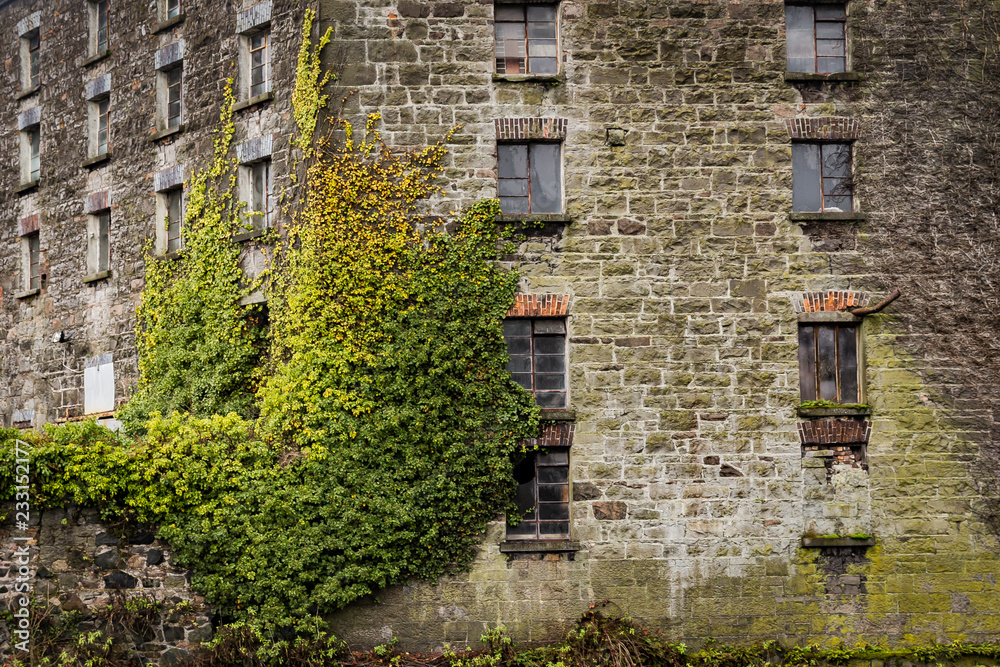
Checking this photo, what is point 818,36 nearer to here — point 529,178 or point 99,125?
point 529,178

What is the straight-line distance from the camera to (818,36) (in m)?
15.6

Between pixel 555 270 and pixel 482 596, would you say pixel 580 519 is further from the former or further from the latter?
pixel 555 270

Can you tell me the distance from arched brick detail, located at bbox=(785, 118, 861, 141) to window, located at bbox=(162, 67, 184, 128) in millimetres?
10550

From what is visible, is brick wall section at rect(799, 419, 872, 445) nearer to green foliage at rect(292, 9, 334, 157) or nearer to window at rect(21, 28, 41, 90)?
green foliage at rect(292, 9, 334, 157)

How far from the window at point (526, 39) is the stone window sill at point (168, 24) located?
6509 millimetres

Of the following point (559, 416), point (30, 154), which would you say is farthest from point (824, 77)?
point (30, 154)

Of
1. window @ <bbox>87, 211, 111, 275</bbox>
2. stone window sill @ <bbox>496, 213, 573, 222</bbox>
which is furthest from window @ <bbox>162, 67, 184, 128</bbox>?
stone window sill @ <bbox>496, 213, 573, 222</bbox>

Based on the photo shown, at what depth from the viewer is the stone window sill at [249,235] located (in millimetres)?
16189

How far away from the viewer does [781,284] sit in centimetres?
1497

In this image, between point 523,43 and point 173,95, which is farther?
point 173,95

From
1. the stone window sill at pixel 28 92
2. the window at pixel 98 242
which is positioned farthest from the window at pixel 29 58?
the window at pixel 98 242

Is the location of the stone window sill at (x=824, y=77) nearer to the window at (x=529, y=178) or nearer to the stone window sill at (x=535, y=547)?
the window at (x=529, y=178)

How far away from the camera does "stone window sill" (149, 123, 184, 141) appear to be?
18236 millimetres

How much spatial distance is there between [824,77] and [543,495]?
725 cm
